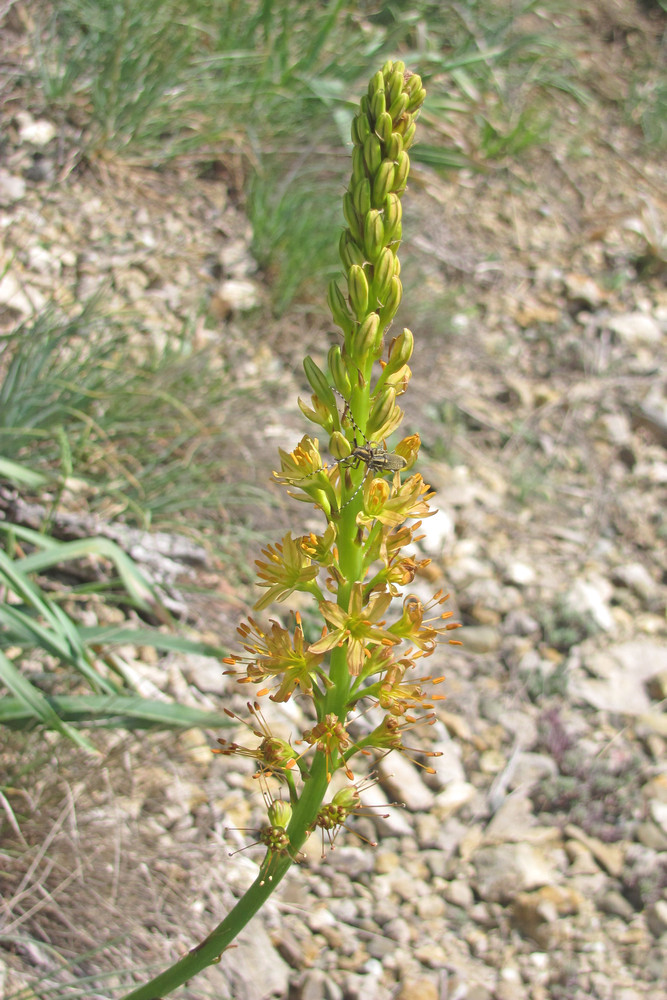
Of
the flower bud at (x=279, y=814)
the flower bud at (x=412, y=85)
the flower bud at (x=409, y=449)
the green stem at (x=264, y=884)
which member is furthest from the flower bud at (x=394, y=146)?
the flower bud at (x=279, y=814)

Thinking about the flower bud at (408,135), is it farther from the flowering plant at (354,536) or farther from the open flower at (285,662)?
the open flower at (285,662)

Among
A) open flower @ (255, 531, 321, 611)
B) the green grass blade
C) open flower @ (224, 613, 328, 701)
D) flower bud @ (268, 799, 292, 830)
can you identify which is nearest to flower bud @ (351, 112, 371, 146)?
open flower @ (255, 531, 321, 611)

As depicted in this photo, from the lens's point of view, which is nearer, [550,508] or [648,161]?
[550,508]

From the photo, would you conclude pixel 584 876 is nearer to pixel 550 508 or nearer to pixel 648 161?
pixel 550 508

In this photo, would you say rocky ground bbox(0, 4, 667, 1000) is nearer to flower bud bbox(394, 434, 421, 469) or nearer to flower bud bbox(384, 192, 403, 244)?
flower bud bbox(394, 434, 421, 469)

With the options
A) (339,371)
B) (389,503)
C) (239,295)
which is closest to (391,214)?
(339,371)

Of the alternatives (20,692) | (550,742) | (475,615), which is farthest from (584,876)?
(20,692)

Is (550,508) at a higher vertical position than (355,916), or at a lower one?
higher
